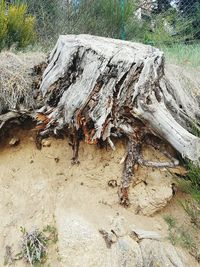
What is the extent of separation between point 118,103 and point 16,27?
8.90ft

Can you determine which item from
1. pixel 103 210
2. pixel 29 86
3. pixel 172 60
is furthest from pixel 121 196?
pixel 172 60

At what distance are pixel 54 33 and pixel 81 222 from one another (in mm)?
3903

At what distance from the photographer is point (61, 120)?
3.84 metres

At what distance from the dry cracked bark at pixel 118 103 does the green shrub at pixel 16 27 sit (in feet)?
6.10

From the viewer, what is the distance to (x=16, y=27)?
18.9 ft

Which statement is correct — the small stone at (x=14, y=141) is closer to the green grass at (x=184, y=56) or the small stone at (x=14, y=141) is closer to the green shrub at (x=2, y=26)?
the green shrub at (x=2, y=26)

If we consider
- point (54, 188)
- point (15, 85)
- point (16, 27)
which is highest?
point (15, 85)

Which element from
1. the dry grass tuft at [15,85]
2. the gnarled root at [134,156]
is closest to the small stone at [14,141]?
the dry grass tuft at [15,85]

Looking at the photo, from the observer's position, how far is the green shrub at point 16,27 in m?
5.56

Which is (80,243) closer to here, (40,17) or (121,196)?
(121,196)

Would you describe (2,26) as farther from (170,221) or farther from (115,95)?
(170,221)

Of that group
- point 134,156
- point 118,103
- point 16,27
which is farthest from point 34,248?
point 16,27

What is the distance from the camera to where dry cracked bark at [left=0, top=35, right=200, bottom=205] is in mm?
3490

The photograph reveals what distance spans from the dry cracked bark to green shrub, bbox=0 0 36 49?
1.86m
